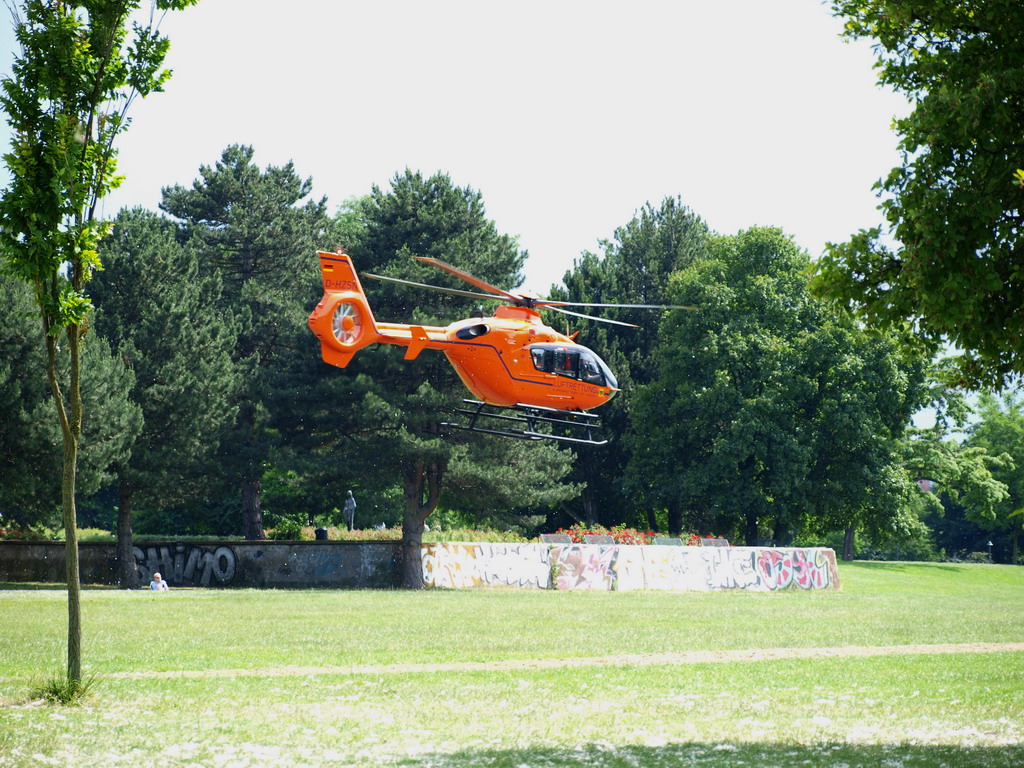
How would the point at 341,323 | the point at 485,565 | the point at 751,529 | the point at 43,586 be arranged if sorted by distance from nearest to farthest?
1. the point at 341,323
2. the point at 43,586
3. the point at 485,565
4. the point at 751,529

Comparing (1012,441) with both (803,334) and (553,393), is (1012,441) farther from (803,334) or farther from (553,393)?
(553,393)

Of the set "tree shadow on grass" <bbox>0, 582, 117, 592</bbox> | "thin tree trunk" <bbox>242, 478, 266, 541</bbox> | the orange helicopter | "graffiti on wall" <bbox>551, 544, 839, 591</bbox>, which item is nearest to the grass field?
the orange helicopter

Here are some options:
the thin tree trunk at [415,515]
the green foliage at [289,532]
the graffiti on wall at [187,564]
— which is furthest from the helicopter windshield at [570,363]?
the green foliage at [289,532]

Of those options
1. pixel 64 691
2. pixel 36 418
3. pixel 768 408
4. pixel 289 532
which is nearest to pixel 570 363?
pixel 36 418

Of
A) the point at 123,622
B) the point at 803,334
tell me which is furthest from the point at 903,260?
the point at 803,334

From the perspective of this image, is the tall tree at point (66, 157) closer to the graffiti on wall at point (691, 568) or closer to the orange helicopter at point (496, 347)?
the orange helicopter at point (496, 347)

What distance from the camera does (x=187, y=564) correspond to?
1847 inches

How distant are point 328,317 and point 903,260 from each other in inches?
831

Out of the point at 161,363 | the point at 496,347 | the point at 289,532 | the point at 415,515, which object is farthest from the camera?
the point at 289,532

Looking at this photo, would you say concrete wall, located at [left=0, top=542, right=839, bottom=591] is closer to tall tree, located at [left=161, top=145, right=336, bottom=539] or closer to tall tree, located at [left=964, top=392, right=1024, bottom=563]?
tall tree, located at [left=161, top=145, right=336, bottom=539]

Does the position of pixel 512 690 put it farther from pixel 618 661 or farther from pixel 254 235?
pixel 254 235

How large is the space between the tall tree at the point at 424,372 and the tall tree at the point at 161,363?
6644 millimetres

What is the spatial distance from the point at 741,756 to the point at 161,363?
4103cm

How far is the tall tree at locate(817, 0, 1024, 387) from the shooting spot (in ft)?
34.7
